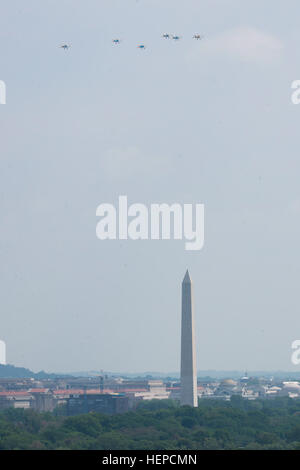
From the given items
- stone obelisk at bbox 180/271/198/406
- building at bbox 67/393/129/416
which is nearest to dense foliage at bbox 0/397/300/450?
stone obelisk at bbox 180/271/198/406

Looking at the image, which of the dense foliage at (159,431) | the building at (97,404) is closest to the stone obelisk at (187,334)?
the dense foliage at (159,431)

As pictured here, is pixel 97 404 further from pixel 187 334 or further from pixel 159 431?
pixel 159 431

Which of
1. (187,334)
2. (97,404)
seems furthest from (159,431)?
(97,404)

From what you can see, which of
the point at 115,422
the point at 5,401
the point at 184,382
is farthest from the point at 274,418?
the point at 5,401

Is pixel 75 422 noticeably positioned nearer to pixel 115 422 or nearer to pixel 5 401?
pixel 115 422

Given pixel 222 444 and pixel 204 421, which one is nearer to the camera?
pixel 222 444

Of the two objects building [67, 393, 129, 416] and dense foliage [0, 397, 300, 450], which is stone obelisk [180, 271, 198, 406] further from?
building [67, 393, 129, 416]

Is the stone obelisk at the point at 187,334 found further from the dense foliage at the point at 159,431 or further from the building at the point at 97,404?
the building at the point at 97,404
